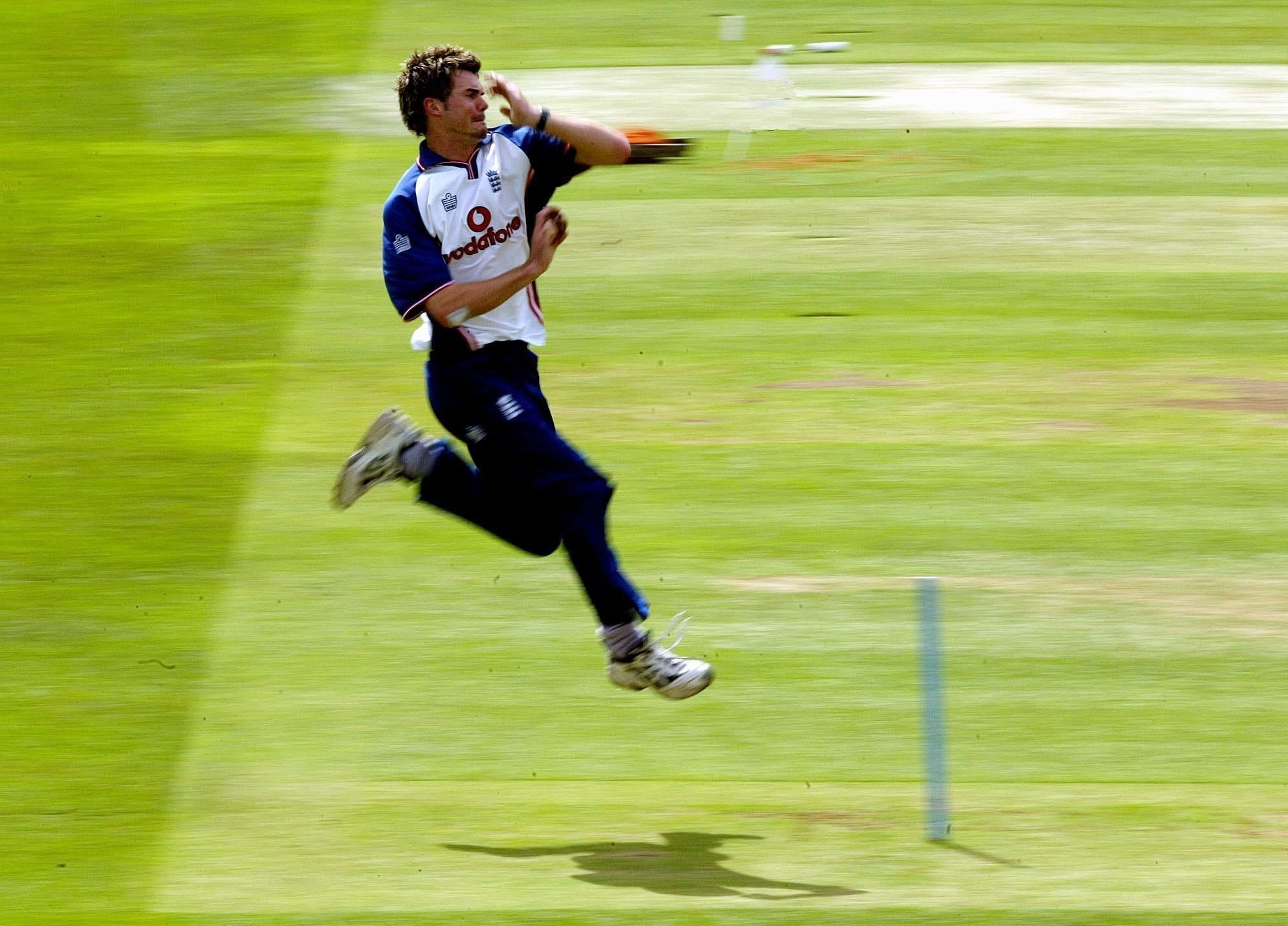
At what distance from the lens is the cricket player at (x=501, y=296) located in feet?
22.0

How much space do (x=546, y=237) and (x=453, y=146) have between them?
21.1 inches

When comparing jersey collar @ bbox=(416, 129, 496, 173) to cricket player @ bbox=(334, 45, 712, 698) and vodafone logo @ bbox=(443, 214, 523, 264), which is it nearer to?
cricket player @ bbox=(334, 45, 712, 698)

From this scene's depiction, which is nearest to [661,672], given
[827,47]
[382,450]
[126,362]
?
[382,450]

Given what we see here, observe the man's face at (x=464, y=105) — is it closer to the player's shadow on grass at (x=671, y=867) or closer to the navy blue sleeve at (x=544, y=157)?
the navy blue sleeve at (x=544, y=157)

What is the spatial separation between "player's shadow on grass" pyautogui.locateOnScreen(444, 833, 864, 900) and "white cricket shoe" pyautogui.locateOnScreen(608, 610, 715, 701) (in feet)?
2.01

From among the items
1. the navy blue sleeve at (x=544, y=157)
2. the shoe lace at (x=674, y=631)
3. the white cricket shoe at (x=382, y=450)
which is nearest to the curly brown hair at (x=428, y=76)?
the navy blue sleeve at (x=544, y=157)

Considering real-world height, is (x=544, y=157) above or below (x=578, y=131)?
below

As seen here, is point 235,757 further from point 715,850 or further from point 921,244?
point 921,244

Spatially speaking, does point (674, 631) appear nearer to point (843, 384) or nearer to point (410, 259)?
point (410, 259)

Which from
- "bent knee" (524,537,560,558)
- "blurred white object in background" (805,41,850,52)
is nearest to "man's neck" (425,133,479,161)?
"bent knee" (524,537,560,558)

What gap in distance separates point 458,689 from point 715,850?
5.25 ft

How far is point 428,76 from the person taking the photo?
21.9ft

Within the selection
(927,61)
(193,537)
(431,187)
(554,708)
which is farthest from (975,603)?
(927,61)

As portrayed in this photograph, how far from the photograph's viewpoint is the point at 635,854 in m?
6.35
